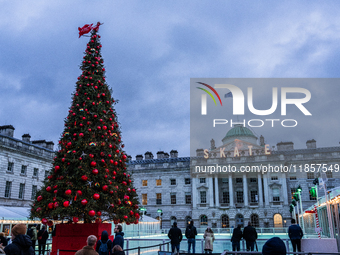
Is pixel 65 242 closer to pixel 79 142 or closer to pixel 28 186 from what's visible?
pixel 79 142

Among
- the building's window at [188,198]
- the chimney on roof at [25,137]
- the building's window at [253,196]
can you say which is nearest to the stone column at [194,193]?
the building's window at [188,198]

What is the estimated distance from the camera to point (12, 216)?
25469 millimetres

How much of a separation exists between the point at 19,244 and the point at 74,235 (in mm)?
6564

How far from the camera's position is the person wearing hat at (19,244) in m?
5.40

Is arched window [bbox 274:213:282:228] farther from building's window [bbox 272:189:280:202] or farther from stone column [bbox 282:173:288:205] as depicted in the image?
building's window [bbox 272:189:280:202]

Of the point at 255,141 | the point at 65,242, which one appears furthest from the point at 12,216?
the point at 255,141

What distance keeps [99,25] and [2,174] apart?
25.7 meters

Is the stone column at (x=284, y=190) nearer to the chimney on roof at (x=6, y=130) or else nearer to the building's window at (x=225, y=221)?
the building's window at (x=225, y=221)

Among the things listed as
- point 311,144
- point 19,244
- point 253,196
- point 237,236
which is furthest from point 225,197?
point 19,244

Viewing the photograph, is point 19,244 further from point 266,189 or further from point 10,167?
point 266,189

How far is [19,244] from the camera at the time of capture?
549cm

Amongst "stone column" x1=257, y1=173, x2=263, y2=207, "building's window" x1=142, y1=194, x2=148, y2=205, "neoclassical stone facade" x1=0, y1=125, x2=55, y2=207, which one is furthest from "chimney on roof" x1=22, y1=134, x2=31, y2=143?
"stone column" x1=257, y1=173, x2=263, y2=207

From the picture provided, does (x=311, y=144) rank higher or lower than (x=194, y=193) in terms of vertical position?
higher

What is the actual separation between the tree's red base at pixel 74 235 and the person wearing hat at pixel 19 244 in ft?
19.8
